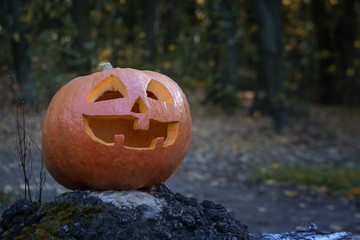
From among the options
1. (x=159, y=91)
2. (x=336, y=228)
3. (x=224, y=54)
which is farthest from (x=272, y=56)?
(x=159, y=91)

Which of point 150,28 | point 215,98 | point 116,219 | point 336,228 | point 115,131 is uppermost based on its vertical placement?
point 215,98

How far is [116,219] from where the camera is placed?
7.72 feet

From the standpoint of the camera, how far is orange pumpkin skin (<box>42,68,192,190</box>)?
249 cm

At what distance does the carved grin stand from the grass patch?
414 centimetres

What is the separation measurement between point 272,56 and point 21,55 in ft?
19.9

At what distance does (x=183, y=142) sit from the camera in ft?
9.02

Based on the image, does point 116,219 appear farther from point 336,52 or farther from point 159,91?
point 336,52

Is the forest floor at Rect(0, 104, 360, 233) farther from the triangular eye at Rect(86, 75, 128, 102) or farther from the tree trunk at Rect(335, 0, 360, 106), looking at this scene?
the tree trunk at Rect(335, 0, 360, 106)

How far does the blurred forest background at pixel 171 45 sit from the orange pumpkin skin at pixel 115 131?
200cm

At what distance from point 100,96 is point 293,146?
7423mm

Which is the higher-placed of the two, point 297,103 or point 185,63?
point 297,103

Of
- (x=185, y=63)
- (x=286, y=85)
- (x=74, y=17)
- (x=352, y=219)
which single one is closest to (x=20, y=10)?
(x=74, y=17)

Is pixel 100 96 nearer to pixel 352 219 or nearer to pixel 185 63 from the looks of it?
pixel 352 219

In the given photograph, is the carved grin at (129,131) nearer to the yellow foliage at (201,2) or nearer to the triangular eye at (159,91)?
the triangular eye at (159,91)
